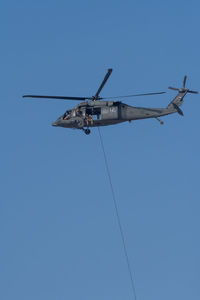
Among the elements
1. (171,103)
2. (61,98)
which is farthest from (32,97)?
(171,103)

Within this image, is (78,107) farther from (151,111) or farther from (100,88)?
(151,111)

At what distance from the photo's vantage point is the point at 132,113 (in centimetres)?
4981

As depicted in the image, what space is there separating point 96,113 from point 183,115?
6.67 meters

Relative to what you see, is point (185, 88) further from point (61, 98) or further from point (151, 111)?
point (61, 98)

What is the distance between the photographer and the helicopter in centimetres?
4953

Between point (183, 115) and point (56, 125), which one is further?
point (56, 125)

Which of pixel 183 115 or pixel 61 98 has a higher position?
pixel 61 98

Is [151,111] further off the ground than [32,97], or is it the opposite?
[32,97]

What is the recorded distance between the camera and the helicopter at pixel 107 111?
49.5 metres

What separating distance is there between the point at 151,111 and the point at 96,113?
4.21m

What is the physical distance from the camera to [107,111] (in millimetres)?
50031

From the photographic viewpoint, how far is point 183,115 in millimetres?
48312

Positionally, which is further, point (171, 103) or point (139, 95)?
point (171, 103)

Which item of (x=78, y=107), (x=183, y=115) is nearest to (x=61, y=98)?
(x=78, y=107)
